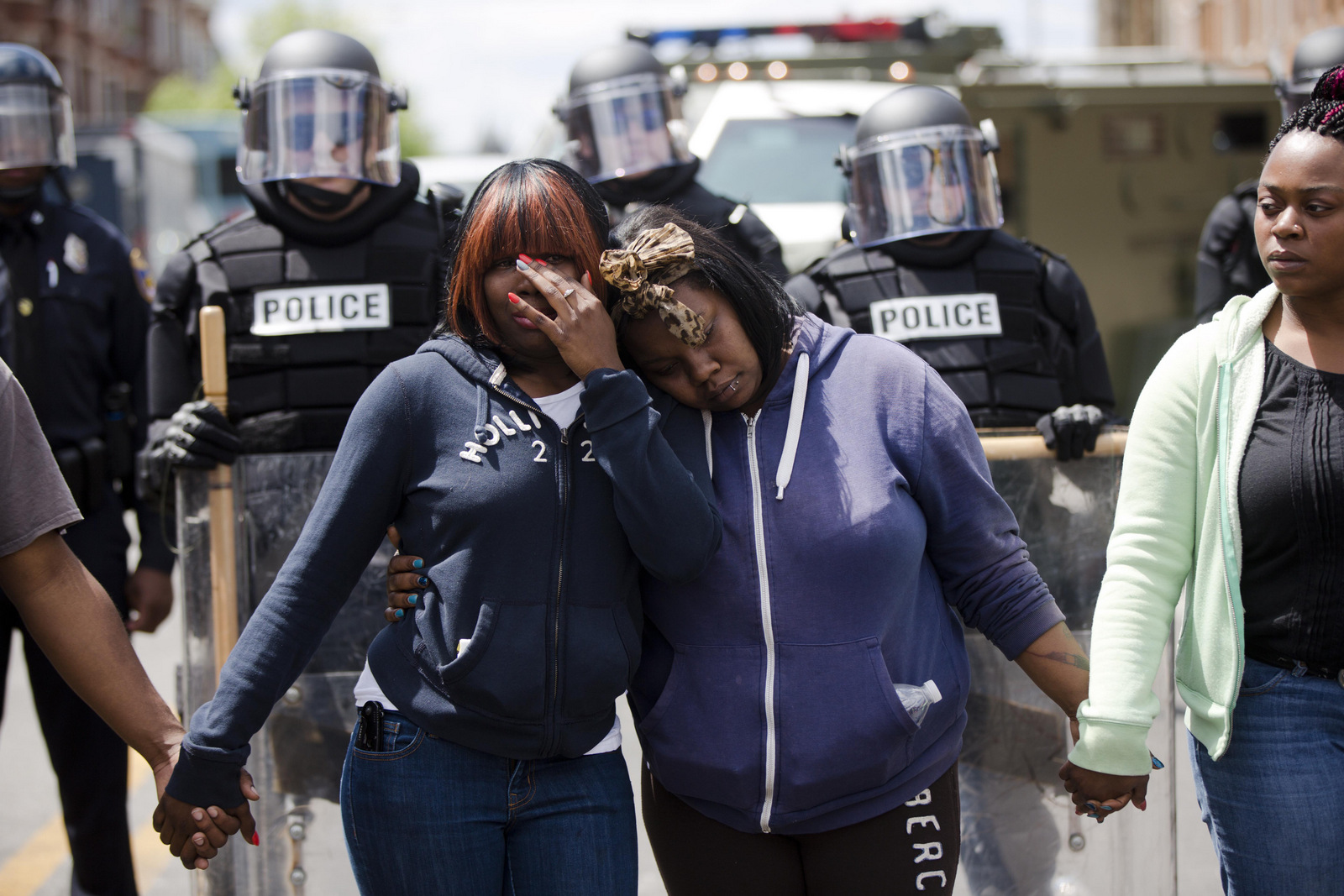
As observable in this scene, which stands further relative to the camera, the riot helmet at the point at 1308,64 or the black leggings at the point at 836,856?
the riot helmet at the point at 1308,64

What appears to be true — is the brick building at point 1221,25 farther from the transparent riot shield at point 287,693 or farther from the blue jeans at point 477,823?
the blue jeans at point 477,823

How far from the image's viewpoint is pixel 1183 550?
2.31m

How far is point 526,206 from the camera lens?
7.47ft

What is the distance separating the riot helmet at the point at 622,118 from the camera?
16.1 ft

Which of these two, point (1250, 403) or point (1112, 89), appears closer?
point (1250, 403)

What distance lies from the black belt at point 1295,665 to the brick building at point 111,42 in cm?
3406

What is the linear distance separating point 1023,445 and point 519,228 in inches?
58.6

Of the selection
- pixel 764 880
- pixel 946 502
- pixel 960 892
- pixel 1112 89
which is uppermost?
pixel 1112 89

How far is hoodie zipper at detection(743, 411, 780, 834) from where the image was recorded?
2229mm

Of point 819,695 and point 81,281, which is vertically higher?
point 81,281

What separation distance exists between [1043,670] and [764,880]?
0.61m

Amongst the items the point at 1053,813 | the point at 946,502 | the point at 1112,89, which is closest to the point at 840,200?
the point at 1112,89

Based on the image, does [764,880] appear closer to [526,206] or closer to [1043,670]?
[1043,670]

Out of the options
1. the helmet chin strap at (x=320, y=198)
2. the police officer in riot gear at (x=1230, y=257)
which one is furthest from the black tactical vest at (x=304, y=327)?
the police officer in riot gear at (x=1230, y=257)
